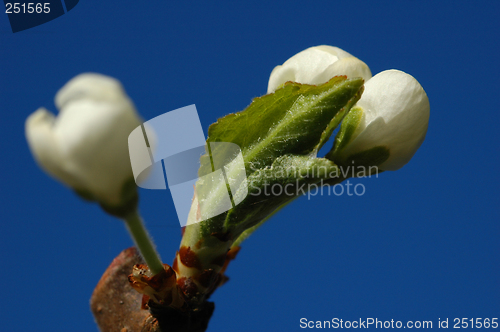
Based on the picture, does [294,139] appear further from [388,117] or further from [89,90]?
[89,90]

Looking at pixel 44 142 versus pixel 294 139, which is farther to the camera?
pixel 294 139

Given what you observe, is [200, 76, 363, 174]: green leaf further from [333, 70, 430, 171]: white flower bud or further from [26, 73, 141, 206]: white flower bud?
[26, 73, 141, 206]: white flower bud

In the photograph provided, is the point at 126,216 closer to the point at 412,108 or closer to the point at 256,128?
the point at 256,128

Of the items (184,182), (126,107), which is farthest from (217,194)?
(126,107)

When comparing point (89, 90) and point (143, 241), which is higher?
point (89, 90)

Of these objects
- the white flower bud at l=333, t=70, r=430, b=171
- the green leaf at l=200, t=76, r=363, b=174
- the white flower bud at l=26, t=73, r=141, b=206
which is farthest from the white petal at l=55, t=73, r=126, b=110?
the white flower bud at l=333, t=70, r=430, b=171

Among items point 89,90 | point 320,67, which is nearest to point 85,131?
point 89,90
